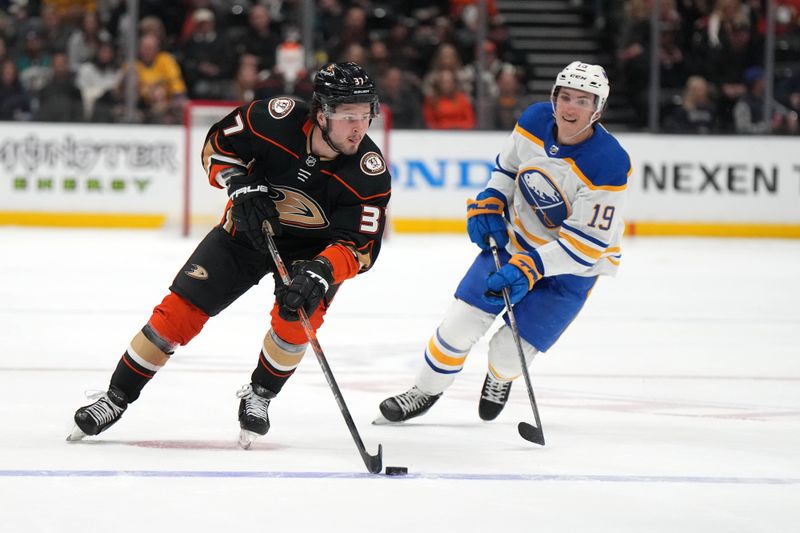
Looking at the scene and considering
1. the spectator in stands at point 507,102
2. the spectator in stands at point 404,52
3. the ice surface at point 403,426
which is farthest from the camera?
the spectator in stands at point 404,52

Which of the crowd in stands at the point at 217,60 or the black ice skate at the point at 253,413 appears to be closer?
the black ice skate at the point at 253,413

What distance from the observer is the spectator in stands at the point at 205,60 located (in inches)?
394

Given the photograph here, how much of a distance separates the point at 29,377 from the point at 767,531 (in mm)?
2604

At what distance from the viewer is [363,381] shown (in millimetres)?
4531

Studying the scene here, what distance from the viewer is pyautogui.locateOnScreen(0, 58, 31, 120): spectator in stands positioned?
9602 mm

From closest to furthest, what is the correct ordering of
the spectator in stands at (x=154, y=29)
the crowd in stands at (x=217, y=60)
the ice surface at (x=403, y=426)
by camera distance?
the ice surface at (x=403, y=426) → the crowd in stands at (x=217, y=60) → the spectator in stands at (x=154, y=29)

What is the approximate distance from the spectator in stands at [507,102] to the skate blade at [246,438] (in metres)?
6.78

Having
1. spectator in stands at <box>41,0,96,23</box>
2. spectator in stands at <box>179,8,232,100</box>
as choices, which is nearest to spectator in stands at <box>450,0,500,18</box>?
spectator in stands at <box>179,8,232,100</box>

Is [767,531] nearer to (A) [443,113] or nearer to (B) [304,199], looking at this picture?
(B) [304,199]

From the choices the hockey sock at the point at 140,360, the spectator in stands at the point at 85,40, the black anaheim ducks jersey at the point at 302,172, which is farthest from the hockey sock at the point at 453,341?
the spectator in stands at the point at 85,40

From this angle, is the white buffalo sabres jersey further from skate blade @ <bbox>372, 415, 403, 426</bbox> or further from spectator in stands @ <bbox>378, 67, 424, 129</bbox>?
spectator in stands @ <bbox>378, 67, 424, 129</bbox>

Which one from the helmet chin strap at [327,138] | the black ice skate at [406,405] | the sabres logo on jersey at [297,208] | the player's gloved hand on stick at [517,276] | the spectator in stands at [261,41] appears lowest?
the black ice skate at [406,405]

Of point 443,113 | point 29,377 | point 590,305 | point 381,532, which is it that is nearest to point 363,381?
point 29,377

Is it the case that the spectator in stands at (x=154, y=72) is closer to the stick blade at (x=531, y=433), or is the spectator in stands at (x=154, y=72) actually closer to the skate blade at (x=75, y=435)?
the skate blade at (x=75, y=435)
